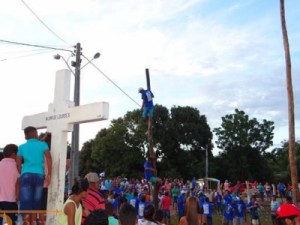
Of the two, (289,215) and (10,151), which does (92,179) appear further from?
(289,215)

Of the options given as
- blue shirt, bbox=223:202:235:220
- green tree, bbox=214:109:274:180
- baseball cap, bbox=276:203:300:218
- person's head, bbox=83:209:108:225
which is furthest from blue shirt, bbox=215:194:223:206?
green tree, bbox=214:109:274:180

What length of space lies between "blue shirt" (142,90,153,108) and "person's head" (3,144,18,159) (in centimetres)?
673

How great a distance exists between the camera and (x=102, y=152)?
57.4 meters

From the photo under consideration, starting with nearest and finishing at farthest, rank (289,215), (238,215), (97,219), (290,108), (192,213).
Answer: (97,219), (289,215), (192,213), (290,108), (238,215)

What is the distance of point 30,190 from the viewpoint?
6121 millimetres

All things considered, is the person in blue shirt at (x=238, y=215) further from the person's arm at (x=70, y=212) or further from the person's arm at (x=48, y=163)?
the person's arm at (x=70, y=212)

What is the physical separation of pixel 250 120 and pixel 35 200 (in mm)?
69977

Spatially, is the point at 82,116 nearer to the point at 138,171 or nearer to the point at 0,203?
the point at 0,203

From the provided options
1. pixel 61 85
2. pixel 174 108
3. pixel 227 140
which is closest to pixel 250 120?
pixel 227 140

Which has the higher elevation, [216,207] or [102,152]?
[102,152]

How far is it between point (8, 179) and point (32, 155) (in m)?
0.53

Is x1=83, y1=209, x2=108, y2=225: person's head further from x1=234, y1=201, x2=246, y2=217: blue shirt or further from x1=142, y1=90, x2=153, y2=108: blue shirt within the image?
x1=234, y1=201, x2=246, y2=217: blue shirt

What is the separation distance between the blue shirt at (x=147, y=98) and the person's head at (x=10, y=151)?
673cm

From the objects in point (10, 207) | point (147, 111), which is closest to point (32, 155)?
point (10, 207)
